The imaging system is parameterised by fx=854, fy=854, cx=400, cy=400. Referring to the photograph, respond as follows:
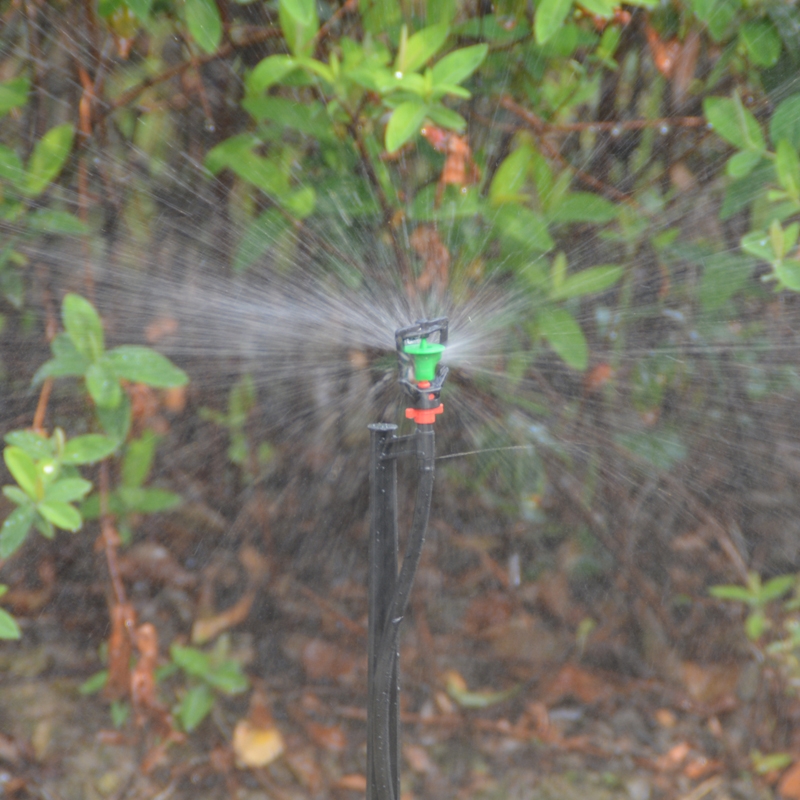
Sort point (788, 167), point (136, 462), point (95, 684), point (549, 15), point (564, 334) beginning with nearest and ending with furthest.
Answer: point (549, 15) → point (788, 167) → point (564, 334) → point (136, 462) → point (95, 684)

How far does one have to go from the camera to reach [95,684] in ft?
4.24

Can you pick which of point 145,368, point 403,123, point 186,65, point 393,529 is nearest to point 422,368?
point 393,529

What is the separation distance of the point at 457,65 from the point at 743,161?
14.3 inches

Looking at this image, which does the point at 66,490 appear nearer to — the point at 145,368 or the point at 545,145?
the point at 145,368

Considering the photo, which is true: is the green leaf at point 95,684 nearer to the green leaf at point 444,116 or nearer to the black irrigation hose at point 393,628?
the black irrigation hose at point 393,628

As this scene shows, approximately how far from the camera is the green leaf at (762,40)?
1.02m

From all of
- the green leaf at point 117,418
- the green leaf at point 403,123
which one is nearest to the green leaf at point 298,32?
the green leaf at point 403,123

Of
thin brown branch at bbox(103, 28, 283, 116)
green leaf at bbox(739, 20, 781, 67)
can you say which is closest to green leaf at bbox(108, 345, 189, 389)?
thin brown branch at bbox(103, 28, 283, 116)

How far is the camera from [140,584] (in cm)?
137

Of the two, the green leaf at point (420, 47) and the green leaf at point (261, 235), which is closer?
the green leaf at point (420, 47)

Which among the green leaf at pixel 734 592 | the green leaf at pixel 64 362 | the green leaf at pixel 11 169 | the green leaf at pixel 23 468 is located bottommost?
the green leaf at pixel 734 592

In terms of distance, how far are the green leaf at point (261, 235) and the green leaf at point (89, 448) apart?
269mm

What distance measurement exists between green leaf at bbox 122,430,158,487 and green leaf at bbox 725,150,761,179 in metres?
0.84

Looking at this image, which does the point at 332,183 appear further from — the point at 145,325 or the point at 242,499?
the point at 242,499
